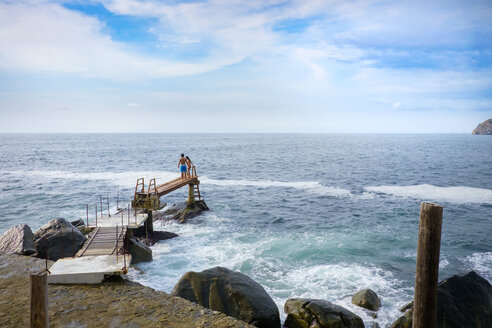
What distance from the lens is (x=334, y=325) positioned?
9086 millimetres

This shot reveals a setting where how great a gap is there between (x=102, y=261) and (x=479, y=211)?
27538 mm

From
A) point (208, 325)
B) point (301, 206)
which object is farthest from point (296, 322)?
point (301, 206)

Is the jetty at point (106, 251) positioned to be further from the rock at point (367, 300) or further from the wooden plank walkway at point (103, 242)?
the rock at point (367, 300)

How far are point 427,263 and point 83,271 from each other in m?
9.06

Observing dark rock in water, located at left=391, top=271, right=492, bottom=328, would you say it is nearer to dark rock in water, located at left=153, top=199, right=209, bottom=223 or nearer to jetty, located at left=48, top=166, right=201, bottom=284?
jetty, located at left=48, top=166, right=201, bottom=284

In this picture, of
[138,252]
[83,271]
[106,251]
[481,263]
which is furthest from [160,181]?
[481,263]

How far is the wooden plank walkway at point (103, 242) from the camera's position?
1214cm

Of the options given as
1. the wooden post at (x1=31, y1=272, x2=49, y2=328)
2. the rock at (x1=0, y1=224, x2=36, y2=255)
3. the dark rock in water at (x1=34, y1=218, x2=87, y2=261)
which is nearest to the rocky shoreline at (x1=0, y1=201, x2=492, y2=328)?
the rock at (x1=0, y1=224, x2=36, y2=255)

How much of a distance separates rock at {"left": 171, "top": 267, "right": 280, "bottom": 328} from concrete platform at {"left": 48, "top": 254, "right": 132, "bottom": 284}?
2.08 meters

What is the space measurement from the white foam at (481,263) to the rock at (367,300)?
20.3ft

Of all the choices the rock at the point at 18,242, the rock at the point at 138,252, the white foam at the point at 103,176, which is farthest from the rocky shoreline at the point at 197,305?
the white foam at the point at 103,176

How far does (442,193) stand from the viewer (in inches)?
1277

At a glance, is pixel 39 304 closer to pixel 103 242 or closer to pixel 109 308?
pixel 109 308

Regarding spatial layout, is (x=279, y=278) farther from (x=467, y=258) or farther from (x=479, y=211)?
(x=479, y=211)
